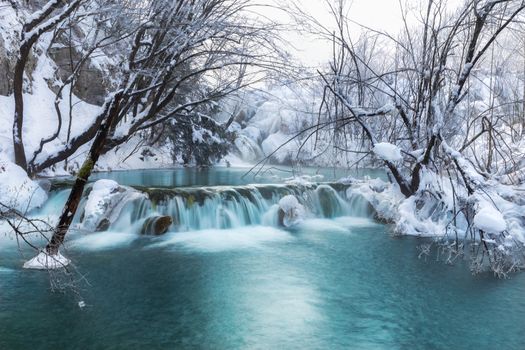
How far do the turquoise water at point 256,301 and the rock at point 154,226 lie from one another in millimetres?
841

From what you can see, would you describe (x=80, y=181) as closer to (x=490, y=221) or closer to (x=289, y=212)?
(x=490, y=221)

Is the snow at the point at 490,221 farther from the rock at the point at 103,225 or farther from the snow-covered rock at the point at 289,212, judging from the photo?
the rock at the point at 103,225

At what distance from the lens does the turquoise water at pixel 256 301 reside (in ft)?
16.4

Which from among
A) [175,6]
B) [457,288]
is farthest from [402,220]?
[175,6]

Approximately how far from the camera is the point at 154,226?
33.2 ft

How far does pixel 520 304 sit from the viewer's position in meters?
6.18

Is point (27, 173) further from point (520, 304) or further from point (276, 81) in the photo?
point (520, 304)

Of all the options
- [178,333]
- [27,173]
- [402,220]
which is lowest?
[178,333]

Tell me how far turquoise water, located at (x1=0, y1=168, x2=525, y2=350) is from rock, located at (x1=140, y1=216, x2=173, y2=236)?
0.84 m

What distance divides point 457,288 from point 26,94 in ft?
62.7

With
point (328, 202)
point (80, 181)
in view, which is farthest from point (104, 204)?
point (328, 202)

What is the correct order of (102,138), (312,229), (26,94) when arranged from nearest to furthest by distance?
(102,138), (312,229), (26,94)

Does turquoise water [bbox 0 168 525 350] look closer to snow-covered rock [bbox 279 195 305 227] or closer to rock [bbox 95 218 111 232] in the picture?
rock [bbox 95 218 111 232]

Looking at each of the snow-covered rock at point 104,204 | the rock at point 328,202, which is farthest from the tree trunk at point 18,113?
the rock at point 328,202
